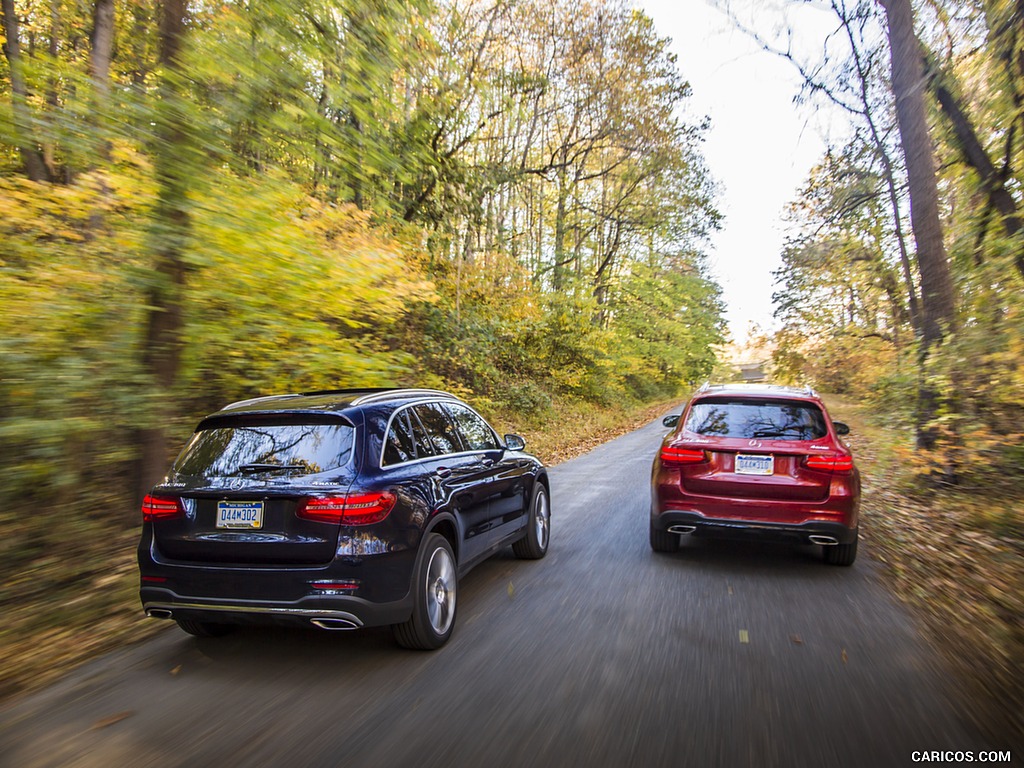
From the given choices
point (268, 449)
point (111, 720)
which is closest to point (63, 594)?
point (111, 720)

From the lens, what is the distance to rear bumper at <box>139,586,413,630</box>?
371 centimetres

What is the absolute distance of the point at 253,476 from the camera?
153 inches

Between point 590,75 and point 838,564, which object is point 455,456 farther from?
point 590,75

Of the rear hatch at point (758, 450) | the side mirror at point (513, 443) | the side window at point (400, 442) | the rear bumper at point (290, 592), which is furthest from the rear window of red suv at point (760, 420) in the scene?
the rear bumper at point (290, 592)

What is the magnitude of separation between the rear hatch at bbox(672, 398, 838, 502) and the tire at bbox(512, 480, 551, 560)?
4.88ft

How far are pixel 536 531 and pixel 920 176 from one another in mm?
7779

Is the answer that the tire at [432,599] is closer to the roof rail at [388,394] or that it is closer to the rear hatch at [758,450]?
the roof rail at [388,394]

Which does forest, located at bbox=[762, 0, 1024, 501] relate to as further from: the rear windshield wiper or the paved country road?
the rear windshield wiper

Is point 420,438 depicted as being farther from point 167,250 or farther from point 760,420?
point 760,420

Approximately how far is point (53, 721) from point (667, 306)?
32.2 metres

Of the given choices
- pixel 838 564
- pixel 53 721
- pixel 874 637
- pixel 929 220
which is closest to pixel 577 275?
pixel 929 220

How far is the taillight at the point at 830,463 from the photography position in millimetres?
5742

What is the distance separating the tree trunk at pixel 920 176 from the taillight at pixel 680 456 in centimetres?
502

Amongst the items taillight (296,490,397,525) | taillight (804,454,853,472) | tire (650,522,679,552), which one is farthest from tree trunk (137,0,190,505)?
taillight (804,454,853,472)
